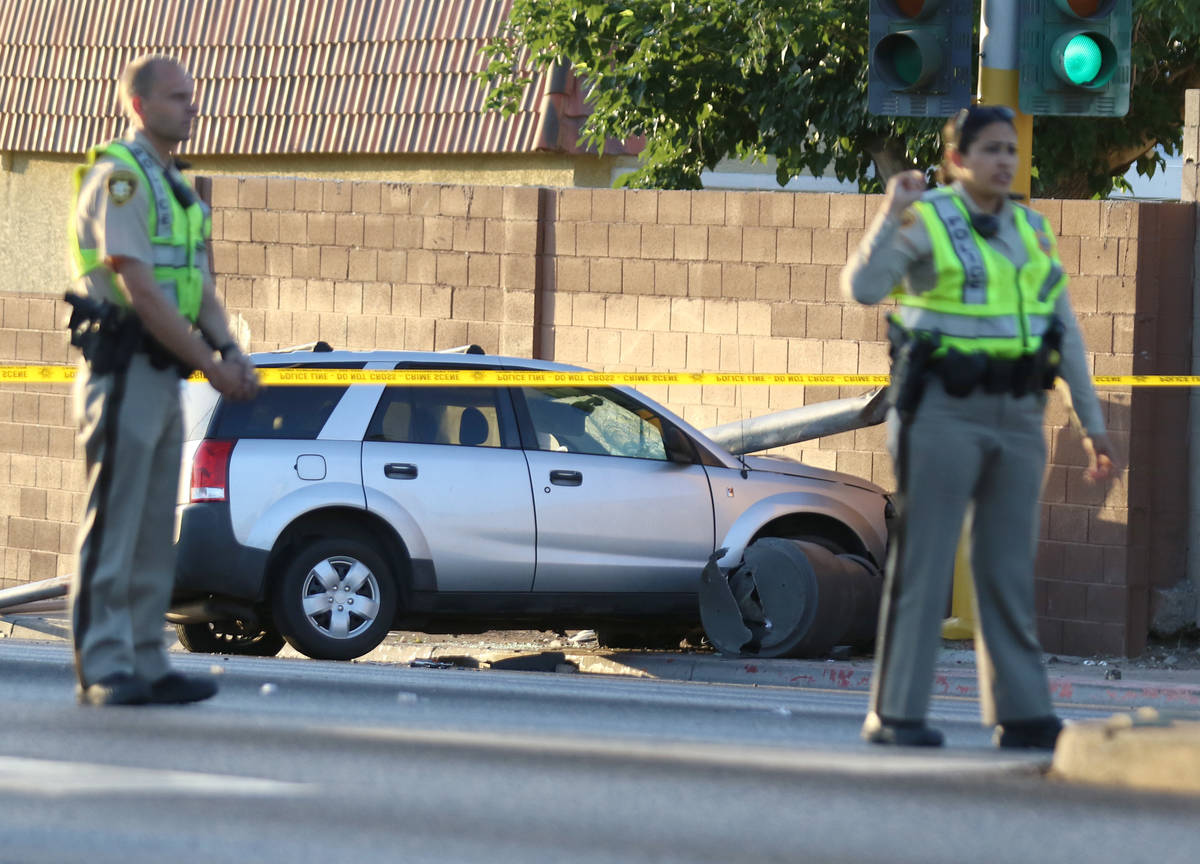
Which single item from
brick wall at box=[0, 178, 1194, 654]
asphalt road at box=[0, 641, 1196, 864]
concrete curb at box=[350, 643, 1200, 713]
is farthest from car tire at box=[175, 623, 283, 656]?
asphalt road at box=[0, 641, 1196, 864]

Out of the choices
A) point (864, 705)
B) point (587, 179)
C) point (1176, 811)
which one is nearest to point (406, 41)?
point (587, 179)

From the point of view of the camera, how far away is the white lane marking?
4492 millimetres

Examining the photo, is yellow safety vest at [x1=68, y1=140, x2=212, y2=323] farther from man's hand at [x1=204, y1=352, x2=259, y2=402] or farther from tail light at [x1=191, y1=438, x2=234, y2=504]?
tail light at [x1=191, y1=438, x2=234, y2=504]

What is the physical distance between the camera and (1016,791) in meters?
4.72

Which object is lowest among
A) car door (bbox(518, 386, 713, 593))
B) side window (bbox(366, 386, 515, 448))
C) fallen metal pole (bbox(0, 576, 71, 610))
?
fallen metal pole (bbox(0, 576, 71, 610))

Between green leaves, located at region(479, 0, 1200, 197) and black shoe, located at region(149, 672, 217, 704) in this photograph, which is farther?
green leaves, located at region(479, 0, 1200, 197)

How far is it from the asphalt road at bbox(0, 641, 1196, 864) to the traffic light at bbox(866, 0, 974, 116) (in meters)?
3.92

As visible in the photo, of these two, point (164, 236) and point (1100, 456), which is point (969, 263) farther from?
point (164, 236)

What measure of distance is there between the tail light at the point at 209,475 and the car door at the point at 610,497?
1.59m

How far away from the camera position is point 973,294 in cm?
528

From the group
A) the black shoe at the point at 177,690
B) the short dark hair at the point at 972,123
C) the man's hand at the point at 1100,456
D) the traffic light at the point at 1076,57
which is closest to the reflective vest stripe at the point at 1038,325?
the man's hand at the point at 1100,456

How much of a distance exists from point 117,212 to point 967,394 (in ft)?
7.47

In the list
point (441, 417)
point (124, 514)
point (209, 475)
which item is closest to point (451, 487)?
point (441, 417)

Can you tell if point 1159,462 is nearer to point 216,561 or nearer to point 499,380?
point 499,380
